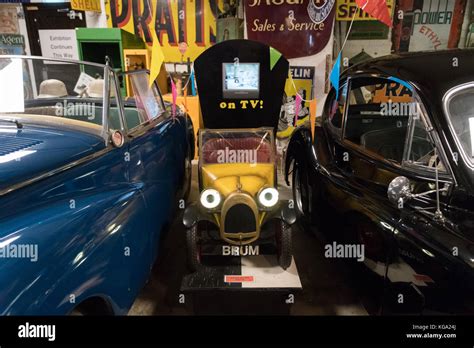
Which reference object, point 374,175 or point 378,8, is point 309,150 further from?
point 378,8

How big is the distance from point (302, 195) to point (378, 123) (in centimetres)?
88

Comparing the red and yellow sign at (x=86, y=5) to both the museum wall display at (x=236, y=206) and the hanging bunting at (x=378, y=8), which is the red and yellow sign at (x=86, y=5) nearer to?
the museum wall display at (x=236, y=206)

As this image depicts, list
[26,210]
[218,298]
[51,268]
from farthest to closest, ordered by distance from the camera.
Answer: [218,298] → [26,210] → [51,268]

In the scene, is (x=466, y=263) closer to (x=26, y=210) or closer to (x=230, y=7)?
(x=26, y=210)

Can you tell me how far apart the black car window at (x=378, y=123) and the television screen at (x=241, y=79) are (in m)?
0.88

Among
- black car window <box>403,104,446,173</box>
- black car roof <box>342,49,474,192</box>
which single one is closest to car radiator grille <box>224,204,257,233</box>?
black car window <box>403,104,446,173</box>

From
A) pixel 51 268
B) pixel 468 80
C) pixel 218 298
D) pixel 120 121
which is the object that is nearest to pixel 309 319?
pixel 218 298

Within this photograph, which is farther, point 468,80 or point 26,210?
point 468,80

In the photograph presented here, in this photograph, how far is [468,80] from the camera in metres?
1.68

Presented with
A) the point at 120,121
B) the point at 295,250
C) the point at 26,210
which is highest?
the point at 120,121

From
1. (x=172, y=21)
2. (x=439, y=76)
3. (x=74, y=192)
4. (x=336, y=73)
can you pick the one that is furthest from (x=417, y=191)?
(x=172, y=21)

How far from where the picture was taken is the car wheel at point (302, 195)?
2850 millimetres

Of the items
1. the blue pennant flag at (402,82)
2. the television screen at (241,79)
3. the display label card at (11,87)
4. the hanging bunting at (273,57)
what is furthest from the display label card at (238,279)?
the hanging bunting at (273,57)

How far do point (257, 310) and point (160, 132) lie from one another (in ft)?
5.05
